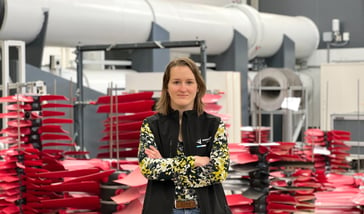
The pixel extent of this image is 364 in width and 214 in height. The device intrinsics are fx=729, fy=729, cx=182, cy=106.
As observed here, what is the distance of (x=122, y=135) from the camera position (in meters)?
3.14

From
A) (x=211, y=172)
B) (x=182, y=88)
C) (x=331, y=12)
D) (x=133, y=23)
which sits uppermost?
(x=331, y=12)

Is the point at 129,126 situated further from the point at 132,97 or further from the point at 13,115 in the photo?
the point at 13,115

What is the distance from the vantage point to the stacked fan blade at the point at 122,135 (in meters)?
2.80

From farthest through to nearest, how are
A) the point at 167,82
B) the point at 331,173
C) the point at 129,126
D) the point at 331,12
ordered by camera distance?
the point at 331,12, the point at 331,173, the point at 129,126, the point at 167,82

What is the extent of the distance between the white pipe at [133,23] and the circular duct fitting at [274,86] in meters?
0.43

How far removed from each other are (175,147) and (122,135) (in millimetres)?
1223

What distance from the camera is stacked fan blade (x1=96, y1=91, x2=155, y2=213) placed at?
2805 mm

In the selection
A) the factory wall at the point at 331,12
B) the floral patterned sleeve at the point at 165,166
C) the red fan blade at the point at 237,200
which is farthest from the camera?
the factory wall at the point at 331,12

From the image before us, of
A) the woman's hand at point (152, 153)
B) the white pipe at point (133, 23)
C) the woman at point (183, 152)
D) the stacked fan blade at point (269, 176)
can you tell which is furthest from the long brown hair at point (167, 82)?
the white pipe at point (133, 23)

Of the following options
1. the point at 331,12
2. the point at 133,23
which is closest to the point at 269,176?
the point at 133,23

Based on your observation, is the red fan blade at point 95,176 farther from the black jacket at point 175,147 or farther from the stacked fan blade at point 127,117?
the black jacket at point 175,147

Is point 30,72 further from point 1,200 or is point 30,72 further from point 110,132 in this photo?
point 1,200

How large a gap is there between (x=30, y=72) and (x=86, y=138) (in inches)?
22.8

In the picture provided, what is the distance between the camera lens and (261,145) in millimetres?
2729
